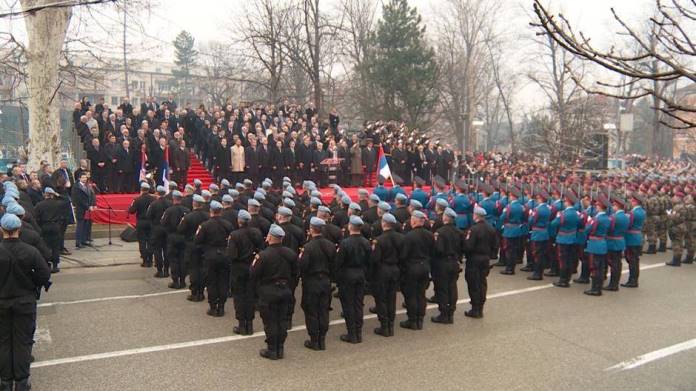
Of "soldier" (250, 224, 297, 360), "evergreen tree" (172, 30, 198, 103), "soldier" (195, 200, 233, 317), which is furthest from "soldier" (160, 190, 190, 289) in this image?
"evergreen tree" (172, 30, 198, 103)

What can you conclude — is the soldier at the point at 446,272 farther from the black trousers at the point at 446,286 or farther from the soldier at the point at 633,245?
the soldier at the point at 633,245

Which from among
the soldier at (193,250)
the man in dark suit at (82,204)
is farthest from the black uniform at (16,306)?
the man in dark suit at (82,204)

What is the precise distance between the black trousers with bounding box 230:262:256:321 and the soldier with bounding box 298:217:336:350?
90cm

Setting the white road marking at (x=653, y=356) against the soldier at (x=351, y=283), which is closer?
the white road marking at (x=653, y=356)

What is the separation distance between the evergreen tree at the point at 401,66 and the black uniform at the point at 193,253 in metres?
26.7

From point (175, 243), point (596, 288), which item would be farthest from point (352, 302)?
point (596, 288)

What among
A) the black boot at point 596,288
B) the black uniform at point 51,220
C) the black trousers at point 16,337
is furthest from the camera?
the black uniform at point 51,220

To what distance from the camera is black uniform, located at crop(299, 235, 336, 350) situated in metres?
7.66

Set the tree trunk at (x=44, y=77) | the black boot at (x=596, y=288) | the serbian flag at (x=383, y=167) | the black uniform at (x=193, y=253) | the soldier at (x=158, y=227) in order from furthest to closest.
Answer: the serbian flag at (x=383, y=167) → the tree trunk at (x=44, y=77) → the soldier at (x=158, y=227) → the black boot at (x=596, y=288) → the black uniform at (x=193, y=253)

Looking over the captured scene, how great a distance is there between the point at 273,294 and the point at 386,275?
1917 mm

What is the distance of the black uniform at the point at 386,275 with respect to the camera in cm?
845

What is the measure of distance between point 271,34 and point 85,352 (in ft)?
84.7

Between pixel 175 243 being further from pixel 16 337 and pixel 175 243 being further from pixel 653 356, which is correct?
pixel 653 356

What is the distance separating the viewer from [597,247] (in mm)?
11227
